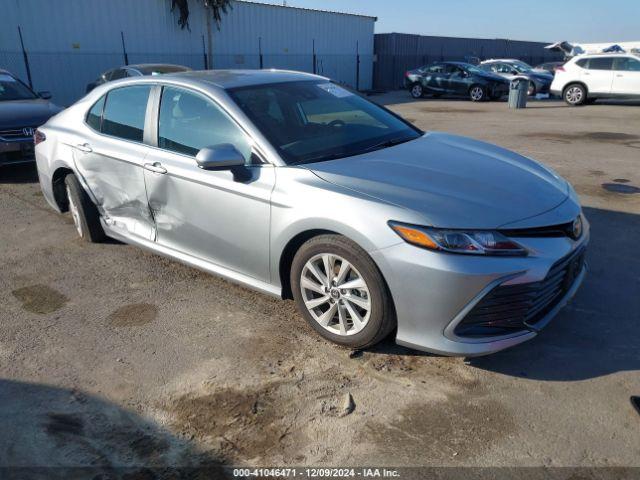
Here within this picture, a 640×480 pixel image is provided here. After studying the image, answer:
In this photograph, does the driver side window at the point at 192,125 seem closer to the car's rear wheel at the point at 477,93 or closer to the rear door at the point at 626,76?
the rear door at the point at 626,76

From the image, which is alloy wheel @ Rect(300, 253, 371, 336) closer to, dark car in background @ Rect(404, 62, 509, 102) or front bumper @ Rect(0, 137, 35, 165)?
front bumper @ Rect(0, 137, 35, 165)

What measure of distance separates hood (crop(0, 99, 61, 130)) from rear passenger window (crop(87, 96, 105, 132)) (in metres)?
3.67

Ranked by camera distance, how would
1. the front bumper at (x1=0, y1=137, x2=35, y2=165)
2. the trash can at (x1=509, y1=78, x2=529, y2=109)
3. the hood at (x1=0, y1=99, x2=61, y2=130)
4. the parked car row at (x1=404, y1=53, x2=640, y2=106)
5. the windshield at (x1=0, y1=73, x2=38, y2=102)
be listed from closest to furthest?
the front bumper at (x1=0, y1=137, x2=35, y2=165) < the hood at (x1=0, y1=99, x2=61, y2=130) < the windshield at (x1=0, y1=73, x2=38, y2=102) < the parked car row at (x1=404, y1=53, x2=640, y2=106) < the trash can at (x1=509, y1=78, x2=529, y2=109)

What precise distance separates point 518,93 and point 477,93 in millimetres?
3175

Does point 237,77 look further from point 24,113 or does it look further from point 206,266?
point 24,113

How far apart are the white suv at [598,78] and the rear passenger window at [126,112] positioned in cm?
1690

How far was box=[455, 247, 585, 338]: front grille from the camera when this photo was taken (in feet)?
9.12

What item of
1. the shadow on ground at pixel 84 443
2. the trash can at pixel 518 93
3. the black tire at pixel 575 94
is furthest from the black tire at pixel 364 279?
the black tire at pixel 575 94

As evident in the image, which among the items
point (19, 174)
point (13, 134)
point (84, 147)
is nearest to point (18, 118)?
point (13, 134)

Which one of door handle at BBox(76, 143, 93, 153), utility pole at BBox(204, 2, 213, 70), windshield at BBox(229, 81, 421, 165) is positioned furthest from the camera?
utility pole at BBox(204, 2, 213, 70)

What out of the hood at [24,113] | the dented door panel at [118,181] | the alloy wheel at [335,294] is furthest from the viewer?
the hood at [24,113]

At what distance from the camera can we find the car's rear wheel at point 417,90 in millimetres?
22436

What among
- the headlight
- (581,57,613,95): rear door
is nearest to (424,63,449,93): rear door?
(581,57,613,95): rear door

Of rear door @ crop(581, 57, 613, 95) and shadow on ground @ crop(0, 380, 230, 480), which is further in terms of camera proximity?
rear door @ crop(581, 57, 613, 95)
